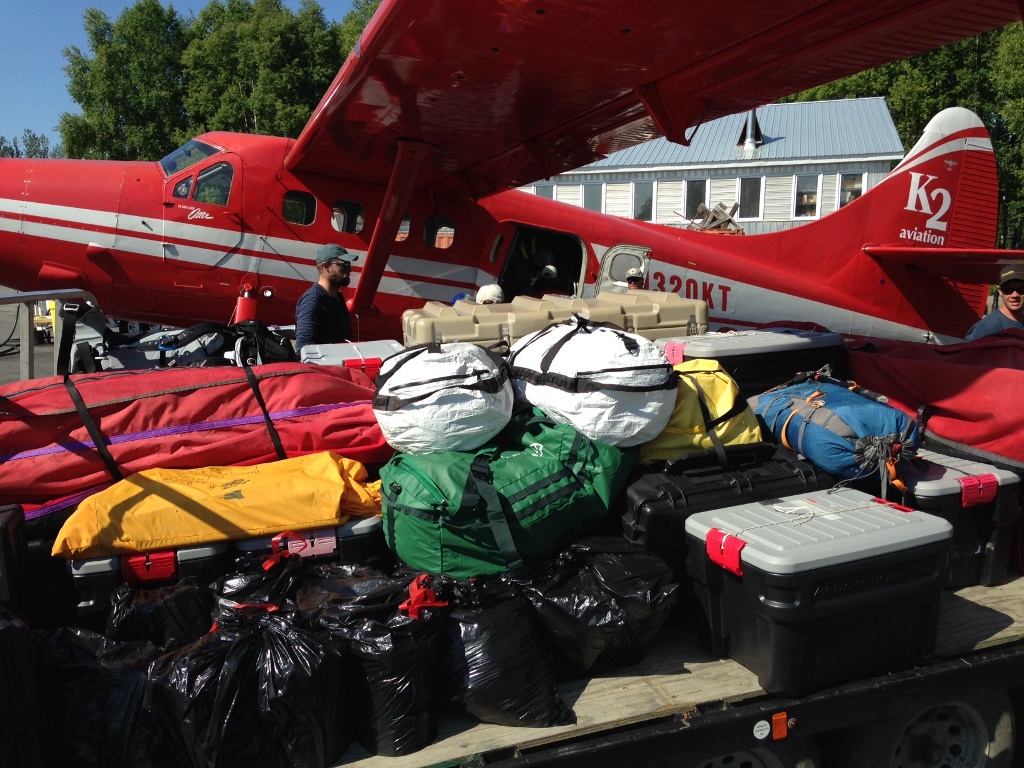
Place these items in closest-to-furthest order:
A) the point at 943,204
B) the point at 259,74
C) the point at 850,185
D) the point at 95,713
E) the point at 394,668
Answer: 1. the point at 95,713
2. the point at 394,668
3. the point at 943,204
4. the point at 850,185
5. the point at 259,74

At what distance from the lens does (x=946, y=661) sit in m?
2.44

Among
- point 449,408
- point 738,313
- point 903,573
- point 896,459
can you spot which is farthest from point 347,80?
point 738,313

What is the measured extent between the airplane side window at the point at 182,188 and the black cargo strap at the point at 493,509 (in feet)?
17.5

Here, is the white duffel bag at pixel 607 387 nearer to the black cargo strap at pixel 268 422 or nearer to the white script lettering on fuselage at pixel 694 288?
the black cargo strap at pixel 268 422

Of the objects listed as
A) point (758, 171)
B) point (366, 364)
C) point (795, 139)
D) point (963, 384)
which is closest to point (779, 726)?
point (963, 384)

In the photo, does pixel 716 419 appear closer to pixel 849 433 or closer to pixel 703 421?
pixel 703 421

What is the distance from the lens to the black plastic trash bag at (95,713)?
1915mm

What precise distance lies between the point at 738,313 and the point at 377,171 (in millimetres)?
4109

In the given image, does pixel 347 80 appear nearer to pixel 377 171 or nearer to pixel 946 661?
pixel 377 171

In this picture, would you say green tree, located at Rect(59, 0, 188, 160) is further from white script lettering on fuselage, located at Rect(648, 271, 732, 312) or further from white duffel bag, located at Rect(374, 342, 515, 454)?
white duffel bag, located at Rect(374, 342, 515, 454)

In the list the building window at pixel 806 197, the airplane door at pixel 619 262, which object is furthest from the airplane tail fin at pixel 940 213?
the building window at pixel 806 197

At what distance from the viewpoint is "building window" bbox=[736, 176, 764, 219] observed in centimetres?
2752

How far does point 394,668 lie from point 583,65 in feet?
12.0

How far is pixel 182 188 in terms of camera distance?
6.67 m
